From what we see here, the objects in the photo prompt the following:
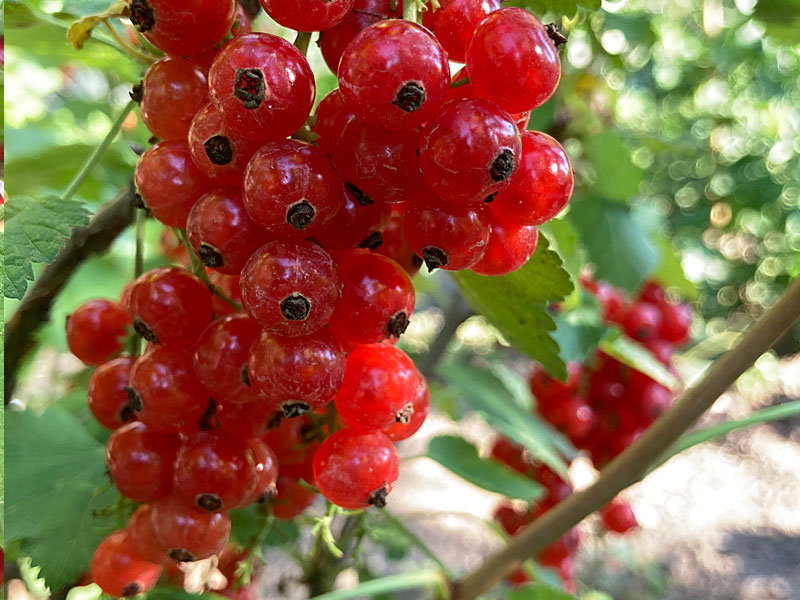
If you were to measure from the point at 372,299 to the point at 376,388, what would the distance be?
0.05 metres

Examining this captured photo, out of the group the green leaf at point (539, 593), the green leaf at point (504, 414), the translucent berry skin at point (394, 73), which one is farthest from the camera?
the green leaf at point (504, 414)

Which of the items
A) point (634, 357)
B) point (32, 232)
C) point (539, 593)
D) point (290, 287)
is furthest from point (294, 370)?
point (634, 357)

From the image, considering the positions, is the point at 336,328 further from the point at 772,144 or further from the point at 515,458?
the point at 772,144

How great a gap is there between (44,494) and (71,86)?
113 cm

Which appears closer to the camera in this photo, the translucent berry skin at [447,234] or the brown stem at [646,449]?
the translucent berry skin at [447,234]

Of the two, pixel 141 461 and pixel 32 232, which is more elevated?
pixel 32 232

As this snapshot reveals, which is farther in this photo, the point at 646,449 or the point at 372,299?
the point at 646,449

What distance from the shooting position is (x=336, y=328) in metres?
0.35

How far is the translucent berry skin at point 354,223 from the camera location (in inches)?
12.4

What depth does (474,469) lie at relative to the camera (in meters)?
0.67

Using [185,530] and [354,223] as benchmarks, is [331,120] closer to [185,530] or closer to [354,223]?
[354,223]

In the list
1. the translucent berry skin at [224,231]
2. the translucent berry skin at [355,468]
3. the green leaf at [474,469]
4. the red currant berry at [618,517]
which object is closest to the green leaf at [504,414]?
the green leaf at [474,469]

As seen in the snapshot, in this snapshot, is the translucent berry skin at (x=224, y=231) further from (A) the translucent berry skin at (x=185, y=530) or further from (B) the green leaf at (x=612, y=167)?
(B) the green leaf at (x=612, y=167)

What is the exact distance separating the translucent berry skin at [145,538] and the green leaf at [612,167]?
76 cm
